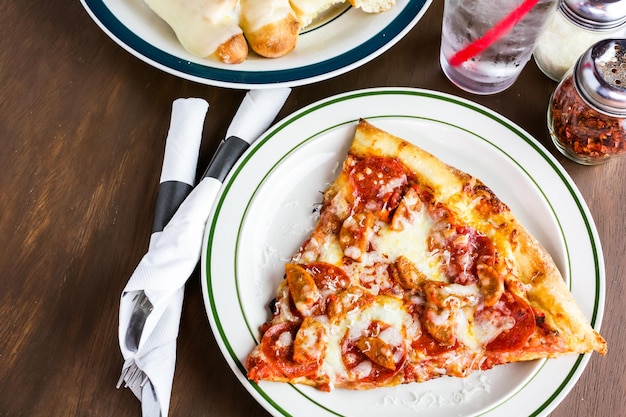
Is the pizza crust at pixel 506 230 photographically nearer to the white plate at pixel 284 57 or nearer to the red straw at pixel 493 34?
the white plate at pixel 284 57

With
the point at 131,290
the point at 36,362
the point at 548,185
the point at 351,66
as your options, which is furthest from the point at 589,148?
the point at 36,362

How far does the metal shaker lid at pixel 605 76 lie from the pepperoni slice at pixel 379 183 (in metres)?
0.46

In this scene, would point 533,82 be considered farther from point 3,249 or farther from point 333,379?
point 3,249

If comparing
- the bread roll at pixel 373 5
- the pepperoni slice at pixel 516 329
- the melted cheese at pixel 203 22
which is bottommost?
the pepperoni slice at pixel 516 329

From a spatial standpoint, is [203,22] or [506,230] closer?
[506,230]

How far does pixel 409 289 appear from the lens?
1.50 meters

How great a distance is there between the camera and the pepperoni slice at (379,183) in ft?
5.23

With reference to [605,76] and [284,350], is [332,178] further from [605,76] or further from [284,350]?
[605,76]

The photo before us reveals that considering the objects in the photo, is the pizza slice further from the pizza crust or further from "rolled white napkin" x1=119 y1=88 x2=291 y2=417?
"rolled white napkin" x1=119 y1=88 x2=291 y2=417

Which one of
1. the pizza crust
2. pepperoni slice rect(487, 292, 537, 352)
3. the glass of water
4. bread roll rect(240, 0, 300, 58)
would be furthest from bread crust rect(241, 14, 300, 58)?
pepperoni slice rect(487, 292, 537, 352)

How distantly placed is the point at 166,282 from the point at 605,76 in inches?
42.4

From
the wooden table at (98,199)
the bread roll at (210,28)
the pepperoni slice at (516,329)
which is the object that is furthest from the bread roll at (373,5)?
the pepperoni slice at (516,329)

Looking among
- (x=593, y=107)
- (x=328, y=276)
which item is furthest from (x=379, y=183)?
(x=593, y=107)

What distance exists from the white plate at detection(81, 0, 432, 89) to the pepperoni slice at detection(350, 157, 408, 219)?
252 mm
